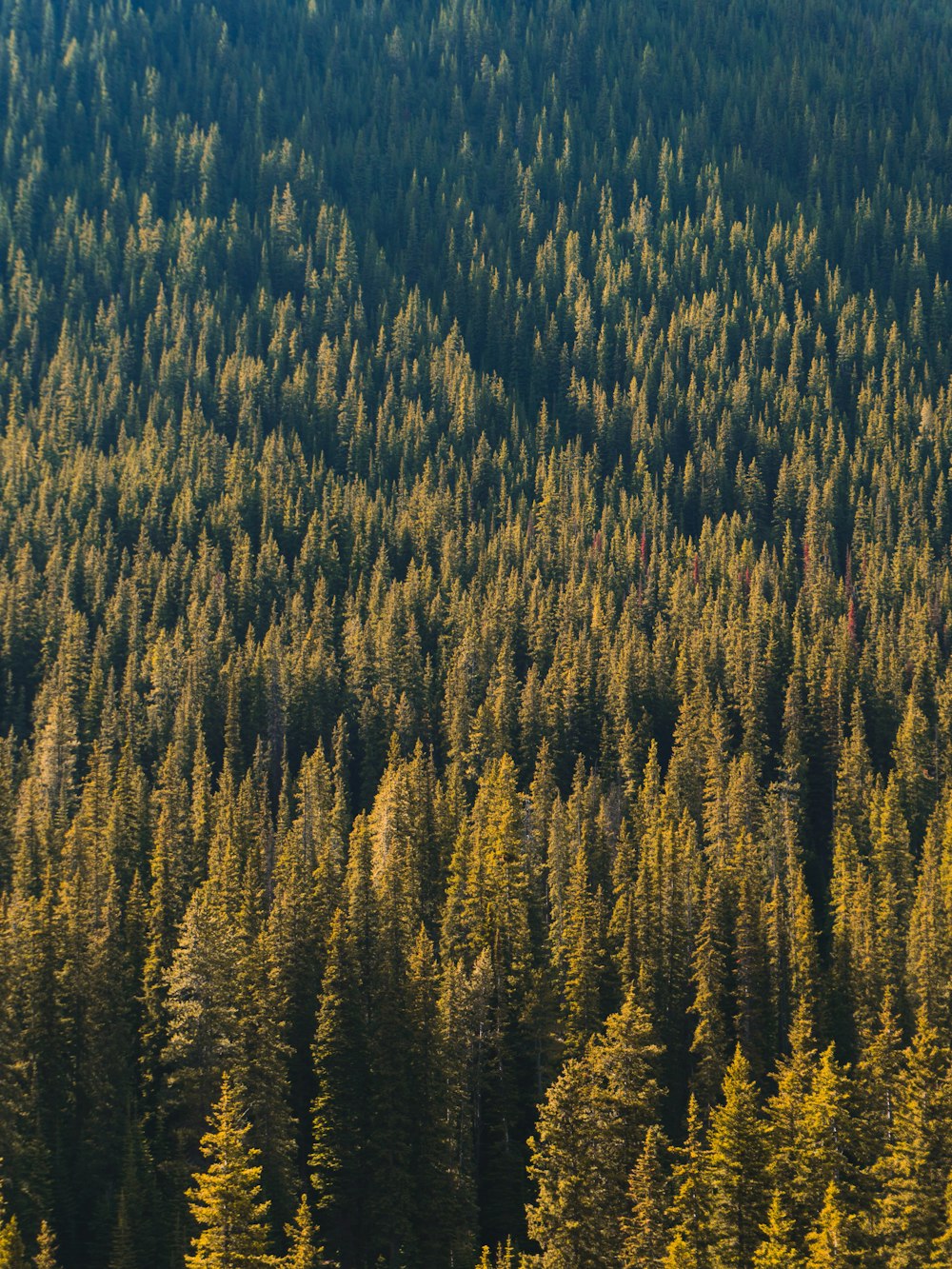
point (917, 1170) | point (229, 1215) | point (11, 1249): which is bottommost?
point (11, 1249)

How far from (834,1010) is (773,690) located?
5119 cm

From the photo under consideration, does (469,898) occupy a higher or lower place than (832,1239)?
higher

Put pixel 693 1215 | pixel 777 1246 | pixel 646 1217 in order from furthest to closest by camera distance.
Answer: pixel 693 1215 < pixel 646 1217 < pixel 777 1246

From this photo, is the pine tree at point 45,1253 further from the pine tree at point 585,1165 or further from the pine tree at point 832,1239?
the pine tree at point 832,1239

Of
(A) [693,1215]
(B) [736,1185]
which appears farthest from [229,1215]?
(B) [736,1185]

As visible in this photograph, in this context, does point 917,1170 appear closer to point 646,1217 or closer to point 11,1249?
point 646,1217

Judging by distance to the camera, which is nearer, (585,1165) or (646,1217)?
(646,1217)

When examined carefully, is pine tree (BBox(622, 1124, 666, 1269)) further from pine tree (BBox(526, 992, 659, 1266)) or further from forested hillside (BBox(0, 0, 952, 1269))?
pine tree (BBox(526, 992, 659, 1266))

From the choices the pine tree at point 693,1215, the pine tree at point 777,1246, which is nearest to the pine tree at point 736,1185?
the pine tree at point 693,1215

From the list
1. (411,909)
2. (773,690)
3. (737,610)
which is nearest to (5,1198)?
(411,909)

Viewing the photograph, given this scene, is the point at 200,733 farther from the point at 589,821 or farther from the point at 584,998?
the point at 584,998

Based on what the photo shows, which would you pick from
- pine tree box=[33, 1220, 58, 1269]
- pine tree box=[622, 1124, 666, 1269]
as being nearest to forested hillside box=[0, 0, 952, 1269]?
pine tree box=[622, 1124, 666, 1269]

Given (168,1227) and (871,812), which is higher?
(871,812)

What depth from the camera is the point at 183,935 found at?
80.5m
